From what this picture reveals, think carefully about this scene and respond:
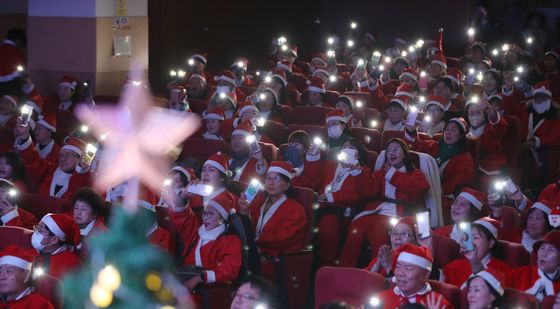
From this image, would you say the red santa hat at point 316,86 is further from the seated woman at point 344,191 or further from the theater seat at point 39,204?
the theater seat at point 39,204

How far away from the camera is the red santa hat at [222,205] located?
6629 millimetres

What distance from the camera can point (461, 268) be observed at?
6070 millimetres

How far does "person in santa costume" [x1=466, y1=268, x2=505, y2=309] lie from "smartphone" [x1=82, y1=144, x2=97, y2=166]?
3714 mm

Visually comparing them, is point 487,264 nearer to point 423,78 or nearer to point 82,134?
Answer: point 82,134

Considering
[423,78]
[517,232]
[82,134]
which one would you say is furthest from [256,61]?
[517,232]

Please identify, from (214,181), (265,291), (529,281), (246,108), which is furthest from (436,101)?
(265,291)

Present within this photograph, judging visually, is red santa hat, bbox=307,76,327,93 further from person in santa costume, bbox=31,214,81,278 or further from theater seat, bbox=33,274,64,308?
theater seat, bbox=33,274,64,308

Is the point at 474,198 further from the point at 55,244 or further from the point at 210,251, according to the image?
the point at 55,244

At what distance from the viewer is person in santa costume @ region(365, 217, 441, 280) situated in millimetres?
6004

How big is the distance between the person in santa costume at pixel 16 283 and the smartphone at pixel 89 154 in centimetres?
237

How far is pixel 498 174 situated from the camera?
8727 millimetres

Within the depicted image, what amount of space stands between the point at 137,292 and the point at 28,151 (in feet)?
9.95

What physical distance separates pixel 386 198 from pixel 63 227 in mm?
2525

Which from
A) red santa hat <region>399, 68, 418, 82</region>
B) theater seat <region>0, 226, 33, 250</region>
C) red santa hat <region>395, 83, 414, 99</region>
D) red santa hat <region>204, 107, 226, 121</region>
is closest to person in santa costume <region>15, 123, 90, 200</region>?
theater seat <region>0, 226, 33, 250</region>
